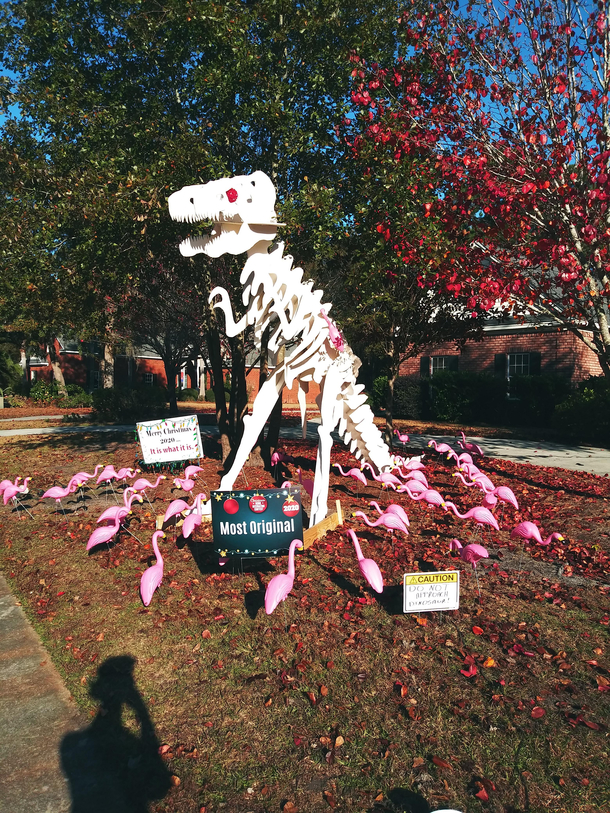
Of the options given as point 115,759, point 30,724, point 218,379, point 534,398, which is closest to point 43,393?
point 218,379

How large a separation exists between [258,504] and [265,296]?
2.58 metres

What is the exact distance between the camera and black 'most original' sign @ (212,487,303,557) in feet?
17.9

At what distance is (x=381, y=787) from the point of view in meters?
3.21

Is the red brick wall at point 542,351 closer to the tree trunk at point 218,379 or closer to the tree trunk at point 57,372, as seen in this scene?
the tree trunk at point 218,379

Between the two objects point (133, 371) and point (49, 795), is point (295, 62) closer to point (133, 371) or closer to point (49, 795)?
point (49, 795)

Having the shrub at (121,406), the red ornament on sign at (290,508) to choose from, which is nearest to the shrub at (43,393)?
the shrub at (121,406)

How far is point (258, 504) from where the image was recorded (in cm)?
549

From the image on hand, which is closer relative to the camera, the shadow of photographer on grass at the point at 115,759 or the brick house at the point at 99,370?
the shadow of photographer on grass at the point at 115,759

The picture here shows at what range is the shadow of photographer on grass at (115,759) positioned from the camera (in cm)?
319

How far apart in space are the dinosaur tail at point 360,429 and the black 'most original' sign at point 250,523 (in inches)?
117

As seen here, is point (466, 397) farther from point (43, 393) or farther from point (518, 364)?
point (43, 393)

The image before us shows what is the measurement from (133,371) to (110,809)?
36.4 m

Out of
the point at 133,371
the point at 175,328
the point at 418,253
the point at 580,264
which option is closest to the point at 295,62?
the point at 418,253

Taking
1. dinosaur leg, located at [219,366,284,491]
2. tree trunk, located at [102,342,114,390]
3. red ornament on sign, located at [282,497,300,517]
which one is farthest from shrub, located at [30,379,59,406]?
red ornament on sign, located at [282,497,300,517]
